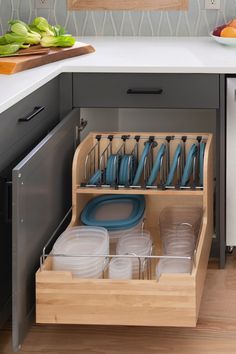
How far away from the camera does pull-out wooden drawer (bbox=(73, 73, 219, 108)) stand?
3154mm

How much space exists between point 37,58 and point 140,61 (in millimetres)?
427

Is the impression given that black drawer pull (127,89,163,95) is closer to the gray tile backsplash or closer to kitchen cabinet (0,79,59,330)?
kitchen cabinet (0,79,59,330)

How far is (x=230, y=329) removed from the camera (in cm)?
278

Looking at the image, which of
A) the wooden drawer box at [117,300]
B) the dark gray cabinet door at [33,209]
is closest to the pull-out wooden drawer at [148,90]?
the dark gray cabinet door at [33,209]

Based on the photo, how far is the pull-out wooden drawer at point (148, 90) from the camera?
3154mm

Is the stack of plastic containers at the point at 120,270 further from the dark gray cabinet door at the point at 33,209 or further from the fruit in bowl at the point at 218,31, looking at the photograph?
the fruit in bowl at the point at 218,31

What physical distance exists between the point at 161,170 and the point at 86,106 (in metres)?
0.40

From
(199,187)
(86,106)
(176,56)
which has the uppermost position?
(176,56)

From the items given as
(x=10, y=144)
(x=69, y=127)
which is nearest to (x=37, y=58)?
(x=69, y=127)

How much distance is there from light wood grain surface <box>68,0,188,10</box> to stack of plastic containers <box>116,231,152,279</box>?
1363 mm

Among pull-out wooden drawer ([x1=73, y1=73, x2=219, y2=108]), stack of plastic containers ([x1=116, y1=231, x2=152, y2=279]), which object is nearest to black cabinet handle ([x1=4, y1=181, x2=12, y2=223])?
stack of plastic containers ([x1=116, y1=231, x2=152, y2=279])

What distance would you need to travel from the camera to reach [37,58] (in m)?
3.00

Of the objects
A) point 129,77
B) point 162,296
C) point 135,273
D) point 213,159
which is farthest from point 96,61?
point 162,296

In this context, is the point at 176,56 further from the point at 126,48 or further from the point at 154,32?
the point at 154,32
